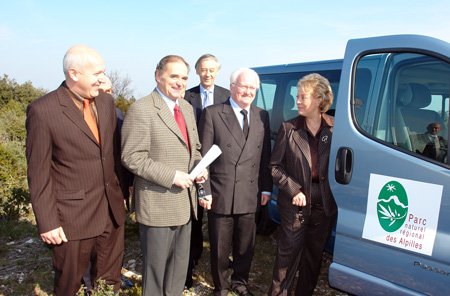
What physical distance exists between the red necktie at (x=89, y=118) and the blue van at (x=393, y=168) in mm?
1446

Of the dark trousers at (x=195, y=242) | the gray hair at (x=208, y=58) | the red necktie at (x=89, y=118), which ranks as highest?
the gray hair at (x=208, y=58)

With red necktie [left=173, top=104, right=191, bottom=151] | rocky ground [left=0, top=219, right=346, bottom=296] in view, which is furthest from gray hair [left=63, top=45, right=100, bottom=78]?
rocky ground [left=0, top=219, right=346, bottom=296]

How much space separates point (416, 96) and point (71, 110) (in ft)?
6.45

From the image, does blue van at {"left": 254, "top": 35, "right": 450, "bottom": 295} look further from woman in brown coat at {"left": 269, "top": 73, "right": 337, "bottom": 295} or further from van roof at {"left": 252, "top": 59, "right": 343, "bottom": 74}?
van roof at {"left": 252, "top": 59, "right": 343, "bottom": 74}

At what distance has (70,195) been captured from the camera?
2.18 metres

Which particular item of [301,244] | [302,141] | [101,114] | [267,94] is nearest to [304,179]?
[302,141]

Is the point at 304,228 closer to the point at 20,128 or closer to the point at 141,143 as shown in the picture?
the point at 141,143

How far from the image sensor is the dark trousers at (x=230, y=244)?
2906mm

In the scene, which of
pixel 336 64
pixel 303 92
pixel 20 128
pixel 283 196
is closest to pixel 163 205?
pixel 283 196

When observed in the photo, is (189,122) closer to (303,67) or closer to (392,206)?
(392,206)

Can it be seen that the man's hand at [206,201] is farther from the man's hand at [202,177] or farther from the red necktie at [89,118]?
the red necktie at [89,118]

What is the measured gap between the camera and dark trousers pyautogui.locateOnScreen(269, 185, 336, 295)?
262cm

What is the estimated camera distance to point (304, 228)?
263 cm

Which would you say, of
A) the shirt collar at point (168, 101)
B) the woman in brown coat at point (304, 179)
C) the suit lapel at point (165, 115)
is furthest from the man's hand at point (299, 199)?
the shirt collar at point (168, 101)
